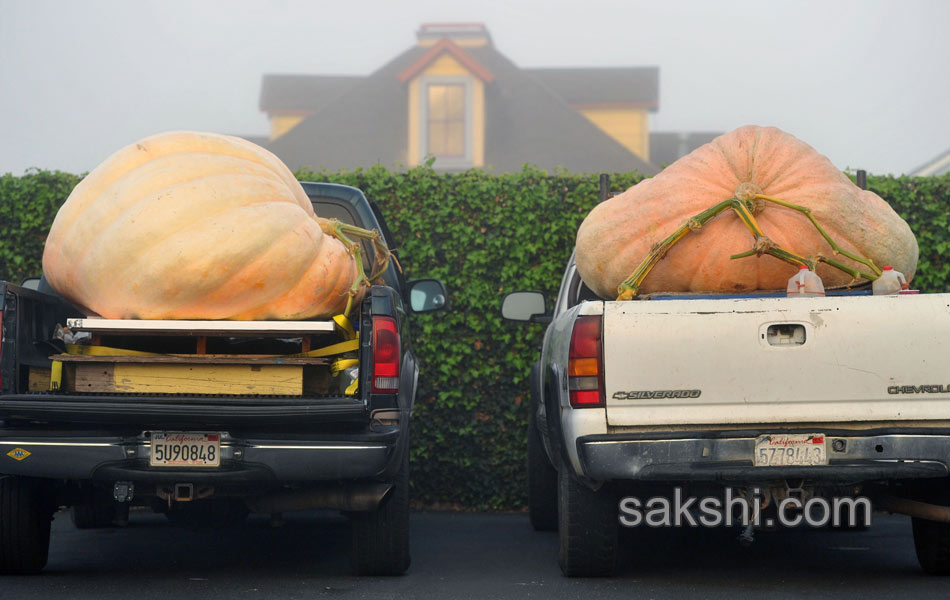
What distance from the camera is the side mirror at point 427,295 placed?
7812 mm

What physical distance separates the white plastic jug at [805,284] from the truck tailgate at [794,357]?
0.42m

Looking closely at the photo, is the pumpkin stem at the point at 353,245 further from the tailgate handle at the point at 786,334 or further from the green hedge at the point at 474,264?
the green hedge at the point at 474,264

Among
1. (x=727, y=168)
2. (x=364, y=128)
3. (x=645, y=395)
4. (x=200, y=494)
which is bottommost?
(x=200, y=494)

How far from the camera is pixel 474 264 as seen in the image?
31.3 feet

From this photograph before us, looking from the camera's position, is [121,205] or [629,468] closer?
[629,468]

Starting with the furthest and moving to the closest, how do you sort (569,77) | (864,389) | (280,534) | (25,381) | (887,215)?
(569,77)
(280,534)
(887,215)
(25,381)
(864,389)

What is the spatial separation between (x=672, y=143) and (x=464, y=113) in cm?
1305

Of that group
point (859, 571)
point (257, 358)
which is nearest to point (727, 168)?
point (859, 571)

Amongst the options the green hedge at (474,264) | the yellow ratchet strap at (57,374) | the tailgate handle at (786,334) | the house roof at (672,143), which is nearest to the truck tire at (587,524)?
the tailgate handle at (786,334)

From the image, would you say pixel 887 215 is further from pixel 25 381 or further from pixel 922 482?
pixel 25 381

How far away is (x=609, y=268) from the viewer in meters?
6.40

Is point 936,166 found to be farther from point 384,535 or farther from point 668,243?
point 384,535

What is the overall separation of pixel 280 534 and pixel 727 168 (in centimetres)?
394

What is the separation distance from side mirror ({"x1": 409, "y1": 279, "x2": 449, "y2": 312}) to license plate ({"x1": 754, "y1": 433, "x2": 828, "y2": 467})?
2.96 m
